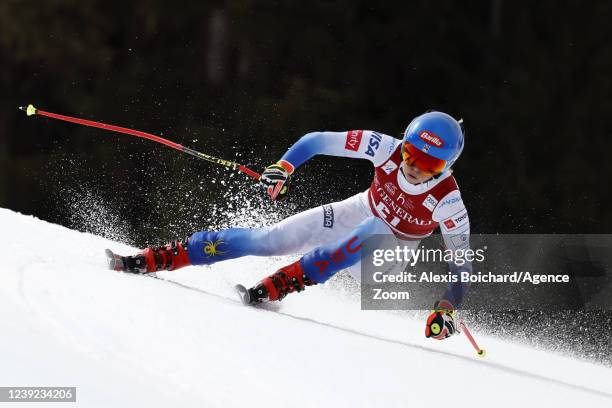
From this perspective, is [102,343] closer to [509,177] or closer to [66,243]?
[66,243]

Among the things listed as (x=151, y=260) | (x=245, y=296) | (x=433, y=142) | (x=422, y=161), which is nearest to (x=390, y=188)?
(x=422, y=161)

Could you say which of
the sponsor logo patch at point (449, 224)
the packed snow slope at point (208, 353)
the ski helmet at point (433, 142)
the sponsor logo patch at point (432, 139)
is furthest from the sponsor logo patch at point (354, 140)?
the packed snow slope at point (208, 353)

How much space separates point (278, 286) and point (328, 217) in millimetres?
571

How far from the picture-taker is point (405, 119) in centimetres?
1428

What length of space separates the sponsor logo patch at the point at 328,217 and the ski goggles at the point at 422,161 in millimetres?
556

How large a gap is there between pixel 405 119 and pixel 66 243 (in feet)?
29.1

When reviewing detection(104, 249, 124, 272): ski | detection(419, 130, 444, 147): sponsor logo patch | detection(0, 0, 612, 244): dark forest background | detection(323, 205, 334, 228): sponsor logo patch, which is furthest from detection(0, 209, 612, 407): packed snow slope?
detection(0, 0, 612, 244): dark forest background

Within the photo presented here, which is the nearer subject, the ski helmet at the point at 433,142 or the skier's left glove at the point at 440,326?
the skier's left glove at the point at 440,326

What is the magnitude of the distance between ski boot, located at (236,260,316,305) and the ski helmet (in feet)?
2.56

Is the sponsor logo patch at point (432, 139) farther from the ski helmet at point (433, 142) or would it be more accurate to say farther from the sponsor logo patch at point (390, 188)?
the sponsor logo patch at point (390, 188)

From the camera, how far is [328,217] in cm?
545

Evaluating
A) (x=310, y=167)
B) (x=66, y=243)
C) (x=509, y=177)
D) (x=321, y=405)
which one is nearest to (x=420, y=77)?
(x=509, y=177)

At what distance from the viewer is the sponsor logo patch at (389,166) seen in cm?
535

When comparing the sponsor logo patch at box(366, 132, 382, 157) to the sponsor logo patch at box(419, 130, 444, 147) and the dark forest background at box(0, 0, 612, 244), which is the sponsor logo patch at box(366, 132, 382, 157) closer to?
the sponsor logo patch at box(419, 130, 444, 147)
